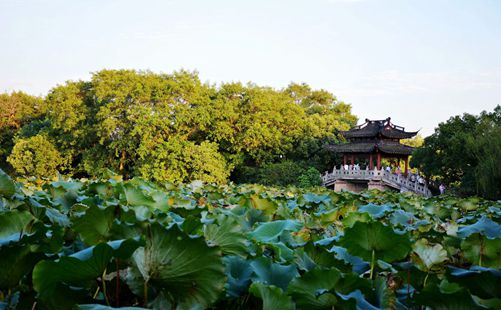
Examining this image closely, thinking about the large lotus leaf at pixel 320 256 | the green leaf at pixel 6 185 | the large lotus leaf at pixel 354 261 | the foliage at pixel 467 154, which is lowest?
the large lotus leaf at pixel 354 261

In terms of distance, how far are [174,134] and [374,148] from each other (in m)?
10.8

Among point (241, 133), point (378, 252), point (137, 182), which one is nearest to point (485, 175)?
point (241, 133)

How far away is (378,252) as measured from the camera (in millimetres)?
1125

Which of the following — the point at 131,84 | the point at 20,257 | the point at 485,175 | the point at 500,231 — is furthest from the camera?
the point at 131,84

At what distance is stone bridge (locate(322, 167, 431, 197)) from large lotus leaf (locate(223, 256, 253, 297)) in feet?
75.9

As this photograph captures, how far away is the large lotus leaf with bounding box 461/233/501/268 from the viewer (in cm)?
122

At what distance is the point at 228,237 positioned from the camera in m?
1.06

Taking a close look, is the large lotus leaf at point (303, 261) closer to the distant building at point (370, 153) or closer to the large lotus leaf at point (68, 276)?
the large lotus leaf at point (68, 276)

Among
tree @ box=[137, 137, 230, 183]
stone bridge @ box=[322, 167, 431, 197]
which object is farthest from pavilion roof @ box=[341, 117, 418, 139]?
tree @ box=[137, 137, 230, 183]

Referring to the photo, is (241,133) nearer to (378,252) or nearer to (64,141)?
(64,141)

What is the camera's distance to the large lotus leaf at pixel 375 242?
108cm

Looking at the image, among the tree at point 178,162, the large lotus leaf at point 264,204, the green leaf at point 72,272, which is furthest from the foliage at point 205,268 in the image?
the tree at point 178,162

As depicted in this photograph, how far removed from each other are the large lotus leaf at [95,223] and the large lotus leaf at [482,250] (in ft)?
2.76

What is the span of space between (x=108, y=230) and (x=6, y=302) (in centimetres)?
21
